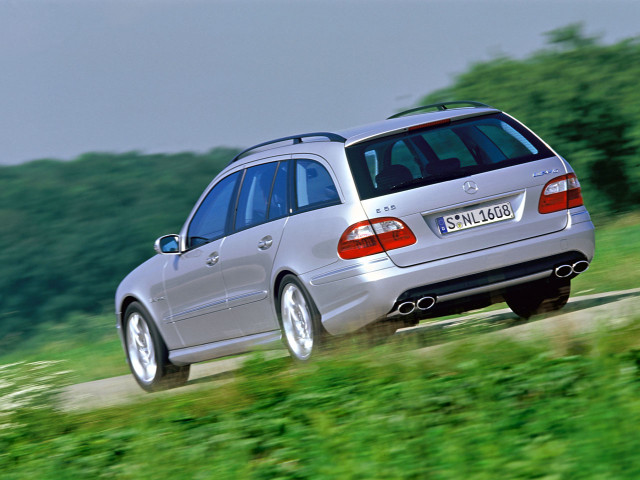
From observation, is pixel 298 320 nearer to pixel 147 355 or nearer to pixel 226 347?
pixel 226 347

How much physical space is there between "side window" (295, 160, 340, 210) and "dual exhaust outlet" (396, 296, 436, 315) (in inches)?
32.1

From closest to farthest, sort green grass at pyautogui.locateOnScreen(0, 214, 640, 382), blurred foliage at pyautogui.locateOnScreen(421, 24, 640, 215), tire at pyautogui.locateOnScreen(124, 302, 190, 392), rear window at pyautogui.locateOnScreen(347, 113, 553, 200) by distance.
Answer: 1. rear window at pyautogui.locateOnScreen(347, 113, 553, 200)
2. tire at pyautogui.locateOnScreen(124, 302, 190, 392)
3. green grass at pyautogui.locateOnScreen(0, 214, 640, 382)
4. blurred foliage at pyautogui.locateOnScreen(421, 24, 640, 215)

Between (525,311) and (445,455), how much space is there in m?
4.33

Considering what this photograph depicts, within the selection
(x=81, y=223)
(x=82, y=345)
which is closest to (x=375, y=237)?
(x=82, y=345)

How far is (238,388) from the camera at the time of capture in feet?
20.6

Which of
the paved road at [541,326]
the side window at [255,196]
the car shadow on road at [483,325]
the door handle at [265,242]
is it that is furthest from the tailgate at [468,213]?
the side window at [255,196]

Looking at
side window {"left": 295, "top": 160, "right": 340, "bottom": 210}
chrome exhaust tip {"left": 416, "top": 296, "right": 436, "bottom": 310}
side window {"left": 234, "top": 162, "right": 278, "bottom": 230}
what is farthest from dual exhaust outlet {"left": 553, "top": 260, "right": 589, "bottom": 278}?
side window {"left": 234, "top": 162, "right": 278, "bottom": 230}

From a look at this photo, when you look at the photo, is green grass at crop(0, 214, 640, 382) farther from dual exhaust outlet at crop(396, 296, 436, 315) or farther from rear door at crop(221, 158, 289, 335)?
rear door at crop(221, 158, 289, 335)

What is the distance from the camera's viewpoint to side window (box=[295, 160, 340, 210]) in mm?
7043

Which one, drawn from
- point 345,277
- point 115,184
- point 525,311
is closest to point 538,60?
point 115,184

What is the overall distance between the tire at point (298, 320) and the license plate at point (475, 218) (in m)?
1.01

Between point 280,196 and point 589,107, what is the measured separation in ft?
57.8

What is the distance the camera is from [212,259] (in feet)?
26.8

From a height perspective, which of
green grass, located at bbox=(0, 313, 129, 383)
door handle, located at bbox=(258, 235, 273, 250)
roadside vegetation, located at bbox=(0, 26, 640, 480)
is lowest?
green grass, located at bbox=(0, 313, 129, 383)
